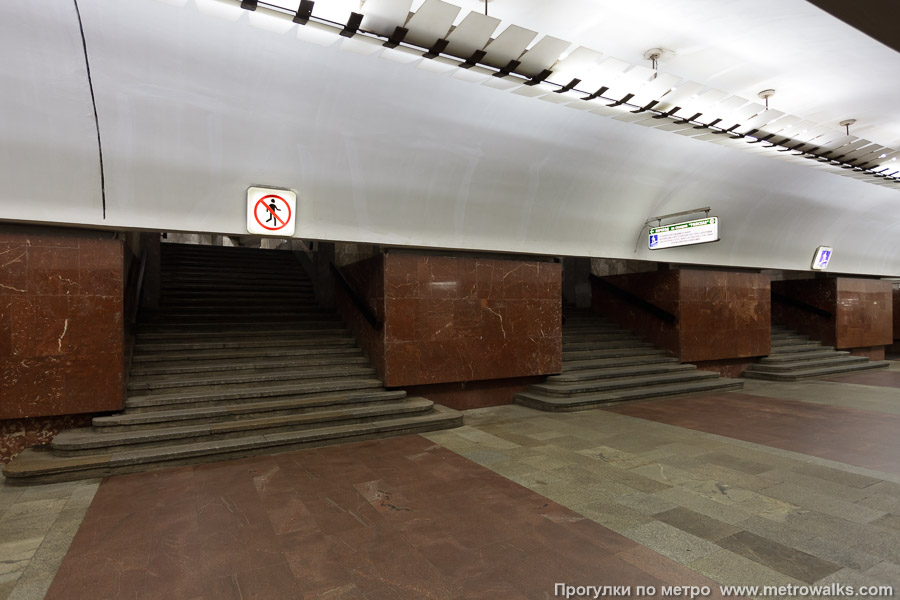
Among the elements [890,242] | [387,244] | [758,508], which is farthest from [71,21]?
[890,242]

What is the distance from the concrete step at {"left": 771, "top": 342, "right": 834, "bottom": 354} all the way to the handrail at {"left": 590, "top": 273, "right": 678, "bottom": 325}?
3.94 m

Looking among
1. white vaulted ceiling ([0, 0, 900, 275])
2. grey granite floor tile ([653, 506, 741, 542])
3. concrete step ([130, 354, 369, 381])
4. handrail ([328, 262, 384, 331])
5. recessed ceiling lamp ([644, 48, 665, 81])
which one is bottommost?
grey granite floor tile ([653, 506, 741, 542])

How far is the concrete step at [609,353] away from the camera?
9.27 meters

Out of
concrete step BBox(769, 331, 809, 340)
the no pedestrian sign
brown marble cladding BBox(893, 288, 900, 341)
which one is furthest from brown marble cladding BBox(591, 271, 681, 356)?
brown marble cladding BBox(893, 288, 900, 341)

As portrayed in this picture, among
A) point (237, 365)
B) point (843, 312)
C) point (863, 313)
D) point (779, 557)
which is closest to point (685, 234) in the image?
point (779, 557)

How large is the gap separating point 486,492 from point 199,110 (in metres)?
4.75

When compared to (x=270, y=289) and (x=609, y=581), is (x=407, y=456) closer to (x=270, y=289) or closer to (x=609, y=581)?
(x=609, y=581)

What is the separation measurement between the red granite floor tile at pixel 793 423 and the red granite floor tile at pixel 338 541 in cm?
345

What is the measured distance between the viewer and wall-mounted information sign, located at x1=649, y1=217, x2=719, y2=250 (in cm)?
768

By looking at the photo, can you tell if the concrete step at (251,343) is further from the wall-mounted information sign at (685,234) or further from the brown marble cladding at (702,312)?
the brown marble cladding at (702,312)

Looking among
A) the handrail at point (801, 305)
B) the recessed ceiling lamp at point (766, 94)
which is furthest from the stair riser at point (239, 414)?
the handrail at point (801, 305)

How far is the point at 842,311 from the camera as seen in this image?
13.0m

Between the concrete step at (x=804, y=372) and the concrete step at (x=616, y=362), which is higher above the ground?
the concrete step at (x=616, y=362)

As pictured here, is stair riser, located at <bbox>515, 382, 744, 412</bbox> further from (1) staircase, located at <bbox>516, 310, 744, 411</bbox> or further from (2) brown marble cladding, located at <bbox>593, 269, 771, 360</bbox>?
→ (2) brown marble cladding, located at <bbox>593, 269, 771, 360</bbox>
